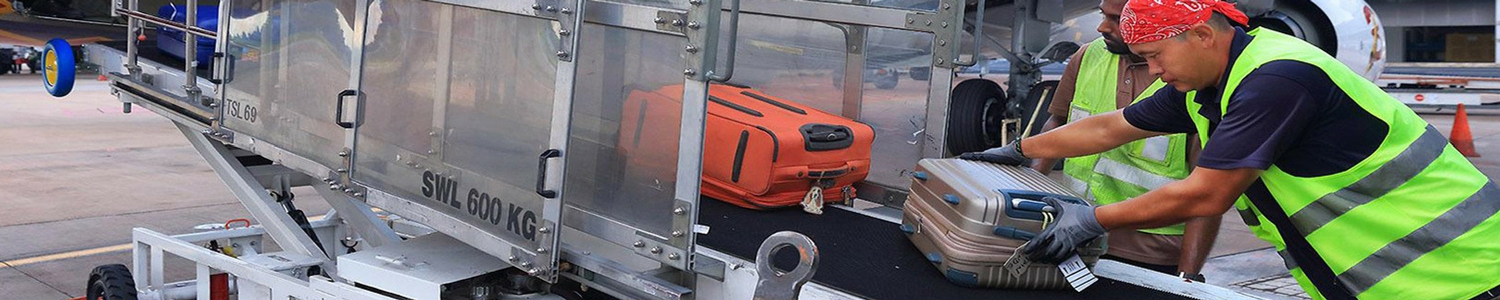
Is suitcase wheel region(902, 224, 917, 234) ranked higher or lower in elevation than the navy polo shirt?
lower

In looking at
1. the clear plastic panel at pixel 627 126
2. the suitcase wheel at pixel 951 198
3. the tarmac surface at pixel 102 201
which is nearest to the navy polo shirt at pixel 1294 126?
the suitcase wheel at pixel 951 198

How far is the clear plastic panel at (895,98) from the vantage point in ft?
15.7

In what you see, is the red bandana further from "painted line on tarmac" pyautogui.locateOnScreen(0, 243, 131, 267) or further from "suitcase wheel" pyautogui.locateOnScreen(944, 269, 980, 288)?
"painted line on tarmac" pyautogui.locateOnScreen(0, 243, 131, 267)

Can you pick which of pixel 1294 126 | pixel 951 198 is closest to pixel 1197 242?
pixel 951 198

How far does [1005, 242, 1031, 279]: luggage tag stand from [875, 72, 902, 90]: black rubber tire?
6.14ft

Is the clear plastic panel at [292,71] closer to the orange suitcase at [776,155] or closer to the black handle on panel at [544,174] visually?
the black handle on panel at [544,174]

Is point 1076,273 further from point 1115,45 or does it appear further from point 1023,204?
point 1115,45

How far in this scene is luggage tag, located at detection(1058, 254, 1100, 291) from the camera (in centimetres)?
300

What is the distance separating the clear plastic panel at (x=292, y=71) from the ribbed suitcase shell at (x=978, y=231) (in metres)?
1.66

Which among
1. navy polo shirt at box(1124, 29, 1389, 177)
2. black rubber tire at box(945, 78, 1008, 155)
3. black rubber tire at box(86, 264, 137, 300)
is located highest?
navy polo shirt at box(1124, 29, 1389, 177)

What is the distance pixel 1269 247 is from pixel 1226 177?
515 centimetres

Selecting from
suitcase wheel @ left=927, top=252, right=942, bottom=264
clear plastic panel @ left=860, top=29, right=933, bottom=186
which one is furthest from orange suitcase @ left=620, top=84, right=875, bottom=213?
suitcase wheel @ left=927, top=252, right=942, bottom=264

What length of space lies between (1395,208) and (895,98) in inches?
106

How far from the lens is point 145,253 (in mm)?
4688
